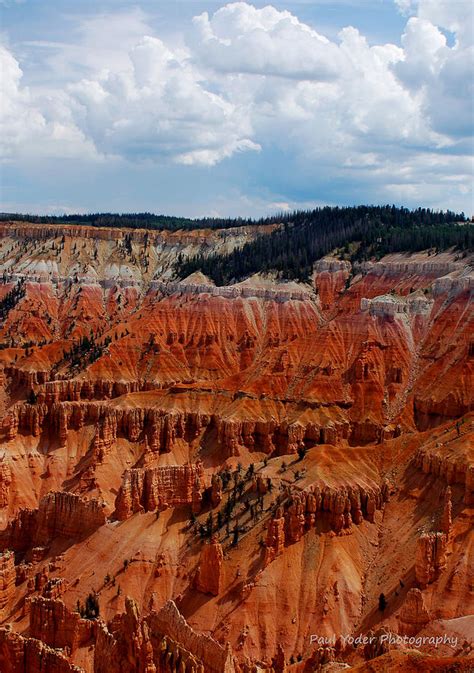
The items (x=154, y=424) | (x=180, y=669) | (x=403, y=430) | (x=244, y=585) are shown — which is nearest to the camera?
(x=180, y=669)

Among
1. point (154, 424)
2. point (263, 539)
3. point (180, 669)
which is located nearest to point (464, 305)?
point (154, 424)

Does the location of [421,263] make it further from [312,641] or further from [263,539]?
[312,641]

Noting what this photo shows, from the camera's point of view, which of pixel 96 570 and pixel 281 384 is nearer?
pixel 96 570

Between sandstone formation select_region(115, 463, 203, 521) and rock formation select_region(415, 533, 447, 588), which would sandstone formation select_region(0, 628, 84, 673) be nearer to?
sandstone formation select_region(115, 463, 203, 521)

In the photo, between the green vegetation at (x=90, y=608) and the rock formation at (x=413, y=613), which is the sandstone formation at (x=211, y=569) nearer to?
the green vegetation at (x=90, y=608)

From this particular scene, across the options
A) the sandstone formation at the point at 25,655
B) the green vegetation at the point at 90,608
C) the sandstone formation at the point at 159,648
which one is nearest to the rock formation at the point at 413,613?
the sandstone formation at the point at 159,648

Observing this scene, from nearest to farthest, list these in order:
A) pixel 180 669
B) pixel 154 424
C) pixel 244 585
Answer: pixel 180 669, pixel 244 585, pixel 154 424

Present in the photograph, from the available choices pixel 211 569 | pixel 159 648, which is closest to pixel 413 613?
pixel 211 569

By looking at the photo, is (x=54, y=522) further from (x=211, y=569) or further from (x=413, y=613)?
(x=413, y=613)

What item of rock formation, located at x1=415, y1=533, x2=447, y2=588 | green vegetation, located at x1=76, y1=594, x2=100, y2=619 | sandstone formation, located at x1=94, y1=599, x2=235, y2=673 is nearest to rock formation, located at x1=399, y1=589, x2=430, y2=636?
rock formation, located at x1=415, y1=533, x2=447, y2=588

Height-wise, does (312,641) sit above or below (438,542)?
below
